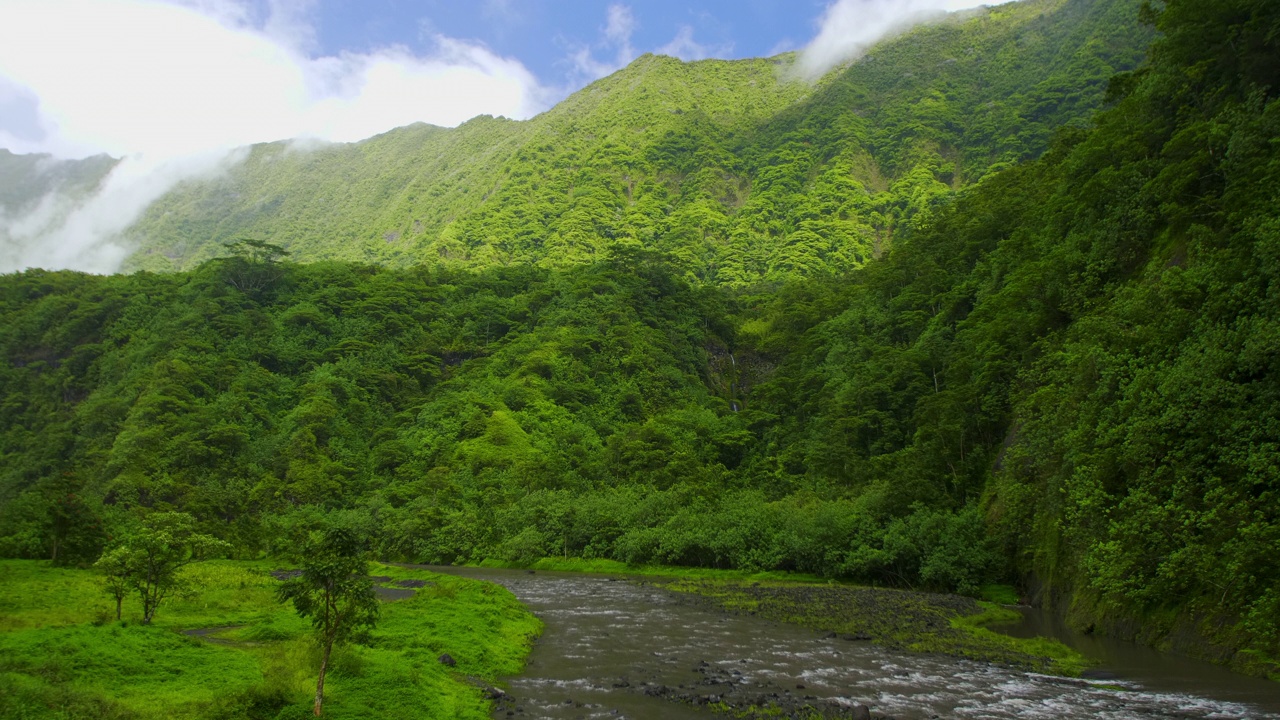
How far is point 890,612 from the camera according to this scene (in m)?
34.0

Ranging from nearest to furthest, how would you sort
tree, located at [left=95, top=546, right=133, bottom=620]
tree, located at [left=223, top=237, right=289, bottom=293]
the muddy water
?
the muddy water → tree, located at [left=95, top=546, right=133, bottom=620] → tree, located at [left=223, top=237, right=289, bottom=293]

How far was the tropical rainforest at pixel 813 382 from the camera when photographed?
2434 cm

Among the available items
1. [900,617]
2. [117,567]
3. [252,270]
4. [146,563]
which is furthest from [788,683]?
[252,270]

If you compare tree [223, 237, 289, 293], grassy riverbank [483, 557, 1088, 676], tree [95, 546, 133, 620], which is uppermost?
tree [223, 237, 289, 293]

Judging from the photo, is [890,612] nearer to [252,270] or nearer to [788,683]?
[788,683]

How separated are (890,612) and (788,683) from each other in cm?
1569

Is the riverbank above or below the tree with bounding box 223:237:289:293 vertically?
below

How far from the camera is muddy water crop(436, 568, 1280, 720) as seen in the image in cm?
1761

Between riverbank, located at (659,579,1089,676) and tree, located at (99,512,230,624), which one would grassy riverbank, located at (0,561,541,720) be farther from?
riverbank, located at (659,579,1089,676)

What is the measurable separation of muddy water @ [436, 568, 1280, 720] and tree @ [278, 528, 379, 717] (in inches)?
188

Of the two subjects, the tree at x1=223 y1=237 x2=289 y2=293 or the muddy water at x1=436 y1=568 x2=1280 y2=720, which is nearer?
the muddy water at x1=436 y1=568 x2=1280 y2=720

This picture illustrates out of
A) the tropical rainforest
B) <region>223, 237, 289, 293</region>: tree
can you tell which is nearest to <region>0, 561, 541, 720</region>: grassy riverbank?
→ the tropical rainforest

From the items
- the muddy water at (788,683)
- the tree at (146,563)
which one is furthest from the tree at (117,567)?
the muddy water at (788,683)

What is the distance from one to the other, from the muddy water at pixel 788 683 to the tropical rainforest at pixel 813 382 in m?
4.61
